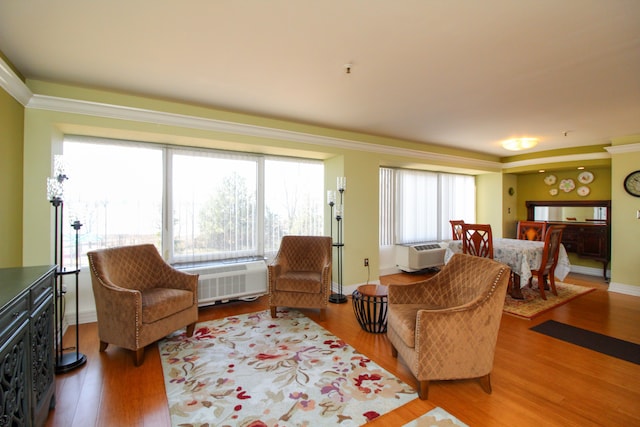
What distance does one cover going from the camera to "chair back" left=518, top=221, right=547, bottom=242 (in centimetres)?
488

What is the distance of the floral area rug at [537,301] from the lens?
3.74 metres

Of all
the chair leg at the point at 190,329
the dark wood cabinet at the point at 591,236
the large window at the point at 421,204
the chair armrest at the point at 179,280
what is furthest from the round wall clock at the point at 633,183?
the chair leg at the point at 190,329

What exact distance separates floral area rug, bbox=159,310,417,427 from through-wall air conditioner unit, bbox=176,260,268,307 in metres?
0.64

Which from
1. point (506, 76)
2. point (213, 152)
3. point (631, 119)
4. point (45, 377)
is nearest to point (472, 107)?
point (506, 76)

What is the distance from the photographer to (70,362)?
239cm

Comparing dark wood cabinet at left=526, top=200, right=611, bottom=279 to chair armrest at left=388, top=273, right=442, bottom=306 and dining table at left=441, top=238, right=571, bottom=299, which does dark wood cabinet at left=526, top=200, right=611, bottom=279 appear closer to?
dining table at left=441, top=238, right=571, bottom=299

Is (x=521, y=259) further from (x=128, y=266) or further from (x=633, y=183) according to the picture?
(x=128, y=266)

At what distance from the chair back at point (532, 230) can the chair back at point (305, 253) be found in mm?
3615

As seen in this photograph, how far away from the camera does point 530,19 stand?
71.4 inches

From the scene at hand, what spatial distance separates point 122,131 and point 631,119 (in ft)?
20.4

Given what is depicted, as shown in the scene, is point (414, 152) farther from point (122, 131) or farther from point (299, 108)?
point (122, 131)

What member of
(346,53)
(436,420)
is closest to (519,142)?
(346,53)

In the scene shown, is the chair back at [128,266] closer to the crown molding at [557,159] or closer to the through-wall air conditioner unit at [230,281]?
the through-wall air conditioner unit at [230,281]

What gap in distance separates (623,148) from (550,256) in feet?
7.29
